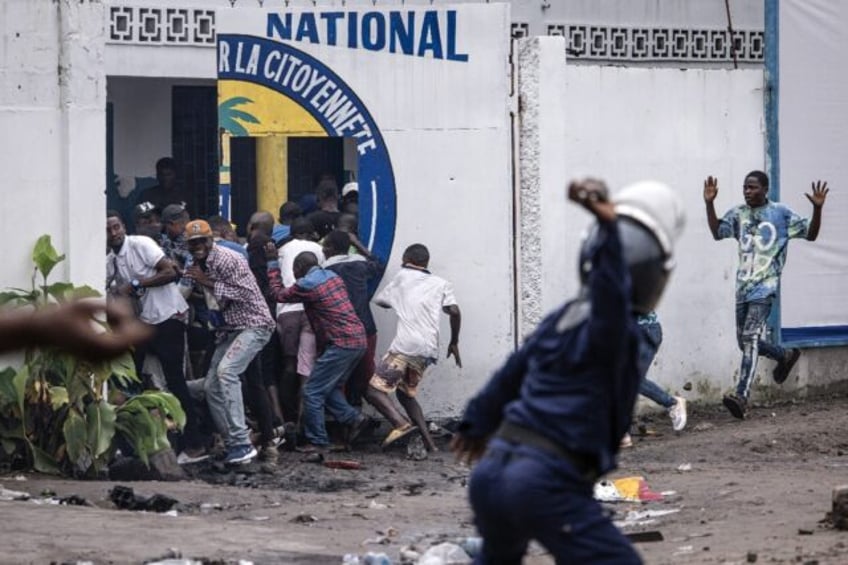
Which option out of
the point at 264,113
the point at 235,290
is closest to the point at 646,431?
the point at 235,290

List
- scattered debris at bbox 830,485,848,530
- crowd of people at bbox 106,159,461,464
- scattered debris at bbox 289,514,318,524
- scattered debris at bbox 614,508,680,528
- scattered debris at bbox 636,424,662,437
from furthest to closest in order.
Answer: scattered debris at bbox 636,424,662,437 < crowd of people at bbox 106,159,461,464 < scattered debris at bbox 289,514,318,524 < scattered debris at bbox 614,508,680,528 < scattered debris at bbox 830,485,848,530

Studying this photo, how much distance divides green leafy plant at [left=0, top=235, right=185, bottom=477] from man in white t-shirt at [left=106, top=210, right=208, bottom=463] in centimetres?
105

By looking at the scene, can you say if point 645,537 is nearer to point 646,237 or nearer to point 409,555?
point 409,555

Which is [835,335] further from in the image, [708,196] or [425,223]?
[425,223]

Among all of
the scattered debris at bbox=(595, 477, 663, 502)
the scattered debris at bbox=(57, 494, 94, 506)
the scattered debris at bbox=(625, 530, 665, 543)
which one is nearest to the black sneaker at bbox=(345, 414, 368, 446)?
the scattered debris at bbox=(595, 477, 663, 502)

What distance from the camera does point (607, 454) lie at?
4961 mm

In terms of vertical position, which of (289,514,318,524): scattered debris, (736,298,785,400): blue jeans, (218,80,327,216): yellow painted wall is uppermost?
(218,80,327,216): yellow painted wall

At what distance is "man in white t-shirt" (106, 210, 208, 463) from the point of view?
1191cm

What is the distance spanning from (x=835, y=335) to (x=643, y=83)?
2.66 meters

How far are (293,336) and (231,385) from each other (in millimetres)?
1004

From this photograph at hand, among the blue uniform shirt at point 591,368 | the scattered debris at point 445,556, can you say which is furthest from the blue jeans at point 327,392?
the blue uniform shirt at point 591,368

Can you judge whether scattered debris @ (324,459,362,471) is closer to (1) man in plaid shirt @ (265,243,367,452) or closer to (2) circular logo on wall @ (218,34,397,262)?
(1) man in plaid shirt @ (265,243,367,452)

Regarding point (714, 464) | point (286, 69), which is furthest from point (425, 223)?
point (714, 464)

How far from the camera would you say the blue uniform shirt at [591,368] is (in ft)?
15.5
